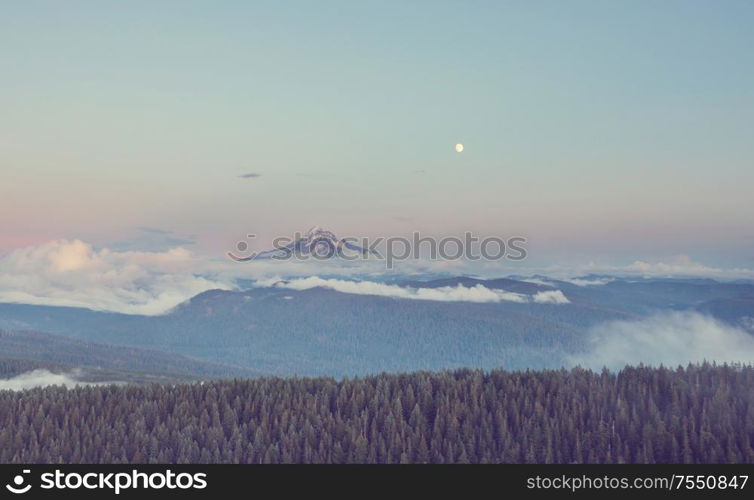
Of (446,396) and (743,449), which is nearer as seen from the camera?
(743,449)

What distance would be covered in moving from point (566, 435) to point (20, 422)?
159 metres
